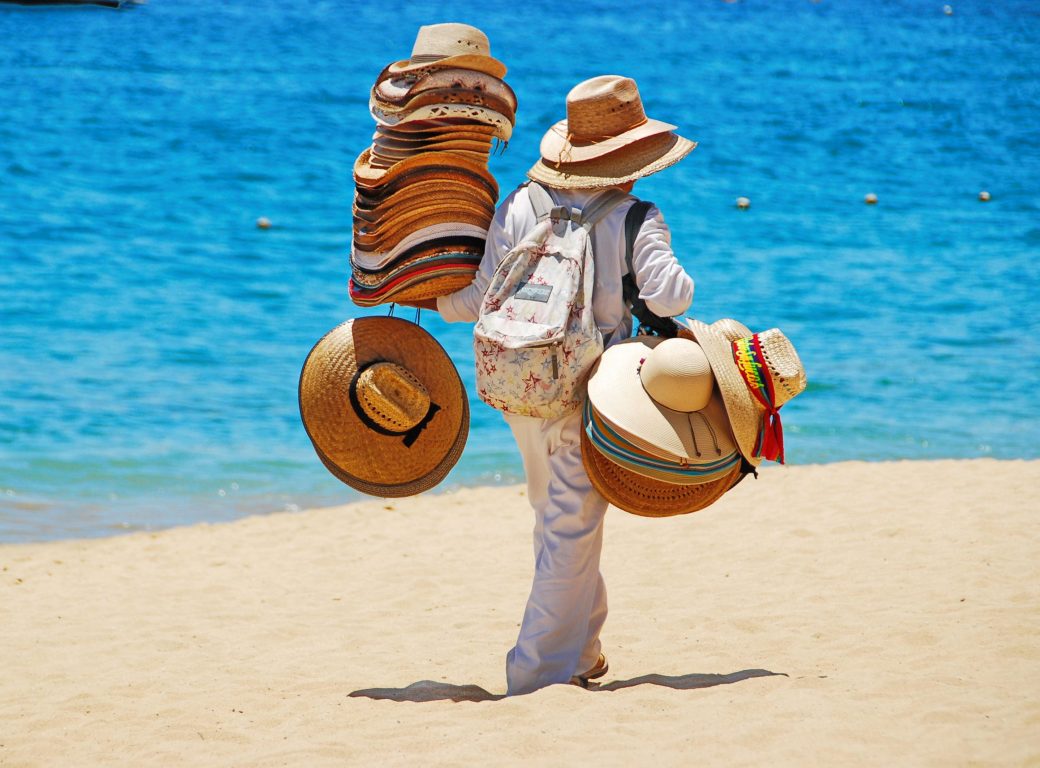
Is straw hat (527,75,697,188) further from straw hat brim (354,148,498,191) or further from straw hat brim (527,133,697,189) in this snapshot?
straw hat brim (354,148,498,191)

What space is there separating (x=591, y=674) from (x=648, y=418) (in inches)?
41.9

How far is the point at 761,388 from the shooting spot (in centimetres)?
369

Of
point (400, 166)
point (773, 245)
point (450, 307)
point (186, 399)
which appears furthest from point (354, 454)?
point (773, 245)

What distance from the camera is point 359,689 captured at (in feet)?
14.6

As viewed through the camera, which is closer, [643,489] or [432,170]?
[643,489]

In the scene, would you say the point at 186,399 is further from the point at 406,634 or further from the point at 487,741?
the point at 487,741

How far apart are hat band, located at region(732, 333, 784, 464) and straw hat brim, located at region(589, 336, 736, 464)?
10cm

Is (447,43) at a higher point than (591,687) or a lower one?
higher

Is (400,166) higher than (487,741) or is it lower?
higher

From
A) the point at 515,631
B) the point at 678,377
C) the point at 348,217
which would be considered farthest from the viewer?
the point at 348,217

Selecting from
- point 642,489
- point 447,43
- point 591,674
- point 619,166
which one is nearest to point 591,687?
point 591,674

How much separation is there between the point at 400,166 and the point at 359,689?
1.81m

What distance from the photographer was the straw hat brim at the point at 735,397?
3.68 metres

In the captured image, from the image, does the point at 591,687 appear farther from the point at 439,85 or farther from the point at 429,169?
the point at 439,85
